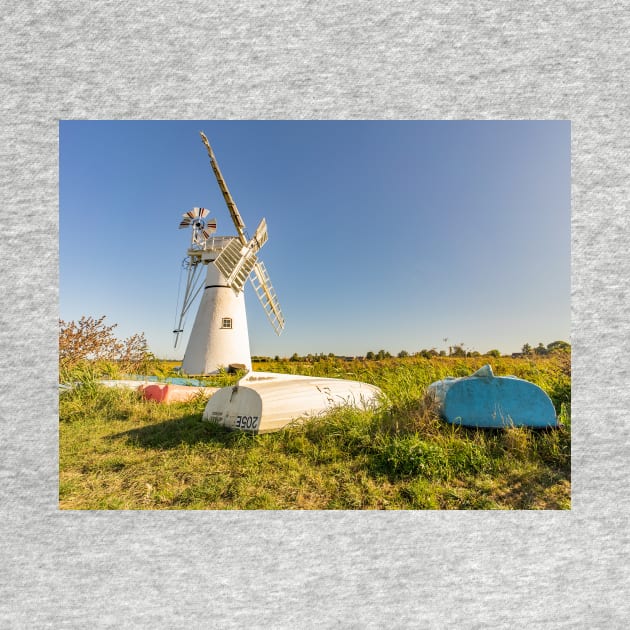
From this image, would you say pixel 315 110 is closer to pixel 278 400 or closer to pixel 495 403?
pixel 278 400

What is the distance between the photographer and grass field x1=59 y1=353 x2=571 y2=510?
1.85 meters

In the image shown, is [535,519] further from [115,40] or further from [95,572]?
[115,40]

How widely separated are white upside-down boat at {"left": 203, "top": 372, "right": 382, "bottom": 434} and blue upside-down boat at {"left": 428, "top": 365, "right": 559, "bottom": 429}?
0.57 meters

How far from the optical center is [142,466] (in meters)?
2.17

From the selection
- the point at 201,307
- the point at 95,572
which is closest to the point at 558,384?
the point at 95,572

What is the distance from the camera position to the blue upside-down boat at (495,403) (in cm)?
223

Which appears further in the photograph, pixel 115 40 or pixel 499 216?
pixel 499 216

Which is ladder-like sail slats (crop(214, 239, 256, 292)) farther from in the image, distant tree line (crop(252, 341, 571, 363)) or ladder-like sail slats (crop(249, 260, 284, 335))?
distant tree line (crop(252, 341, 571, 363))

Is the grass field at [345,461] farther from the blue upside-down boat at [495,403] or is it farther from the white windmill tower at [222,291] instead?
the white windmill tower at [222,291]

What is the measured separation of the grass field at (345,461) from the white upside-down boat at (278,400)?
9 centimetres

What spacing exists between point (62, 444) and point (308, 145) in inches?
96.0

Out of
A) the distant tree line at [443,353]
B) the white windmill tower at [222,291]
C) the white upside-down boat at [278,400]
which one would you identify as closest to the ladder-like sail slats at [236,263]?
the white windmill tower at [222,291]

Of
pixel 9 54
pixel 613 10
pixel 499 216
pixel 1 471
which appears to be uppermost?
pixel 613 10

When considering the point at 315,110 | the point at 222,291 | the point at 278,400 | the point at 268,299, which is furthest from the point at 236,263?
the point at 315,110
